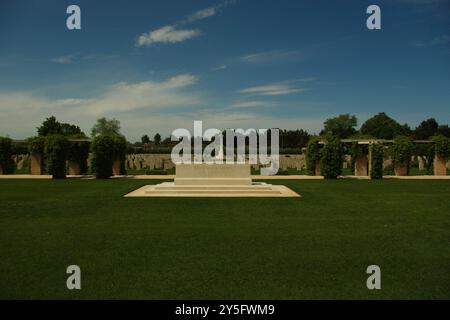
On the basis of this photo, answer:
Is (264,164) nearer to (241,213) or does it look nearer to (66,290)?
(241,213)

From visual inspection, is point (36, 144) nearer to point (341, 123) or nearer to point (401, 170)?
point (401, 170)

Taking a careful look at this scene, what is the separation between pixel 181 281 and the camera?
17.5ft

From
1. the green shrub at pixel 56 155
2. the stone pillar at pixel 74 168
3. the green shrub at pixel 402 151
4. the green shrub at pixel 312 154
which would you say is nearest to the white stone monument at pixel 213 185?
the green shrub at pixel 312 154

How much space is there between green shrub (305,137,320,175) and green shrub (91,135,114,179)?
1516 centimetres

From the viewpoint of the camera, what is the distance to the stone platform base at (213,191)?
1591 cm

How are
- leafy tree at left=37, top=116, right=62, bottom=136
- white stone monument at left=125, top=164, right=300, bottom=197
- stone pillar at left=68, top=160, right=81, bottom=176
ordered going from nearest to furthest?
white stone monument at left=125, top=164, right=300, bottom=197 < stone pillar at left=68, top=160, right=81, bottom=176 < leafy tree at left=37, top=116, right=62, bottom=136

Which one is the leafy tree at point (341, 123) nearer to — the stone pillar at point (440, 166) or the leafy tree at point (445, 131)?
the leafy tree at point (445, 131)

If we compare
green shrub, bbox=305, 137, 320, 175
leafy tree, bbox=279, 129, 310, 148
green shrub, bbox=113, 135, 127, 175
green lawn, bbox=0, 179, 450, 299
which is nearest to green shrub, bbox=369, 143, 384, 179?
green shrub, bbox=305, 137, 320, 175

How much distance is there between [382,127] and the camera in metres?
75.2

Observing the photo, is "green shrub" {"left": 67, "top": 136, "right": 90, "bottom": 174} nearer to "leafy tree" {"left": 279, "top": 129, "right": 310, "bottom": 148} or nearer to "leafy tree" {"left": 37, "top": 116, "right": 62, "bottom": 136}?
"leafy tree" {"left": 37, "top": 116, "right": 62, "bottom": 136}

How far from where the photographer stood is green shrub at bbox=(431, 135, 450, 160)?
92.2 feet

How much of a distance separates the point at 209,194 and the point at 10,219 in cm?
815
